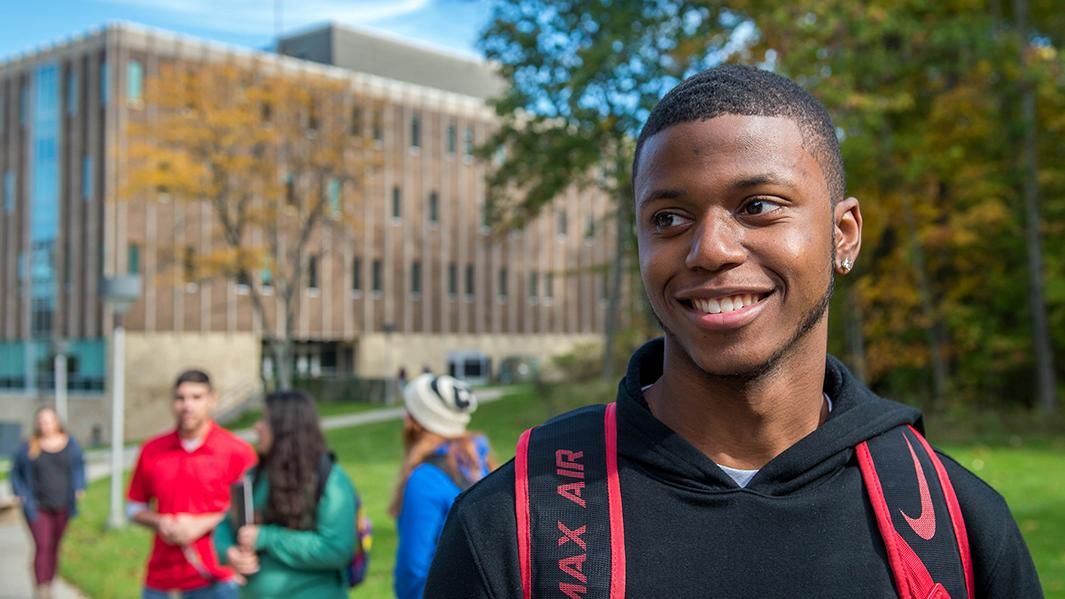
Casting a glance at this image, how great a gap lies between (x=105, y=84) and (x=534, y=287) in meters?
25.0

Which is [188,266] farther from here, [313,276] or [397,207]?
[397,207]

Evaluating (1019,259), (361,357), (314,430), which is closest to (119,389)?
(314,430)

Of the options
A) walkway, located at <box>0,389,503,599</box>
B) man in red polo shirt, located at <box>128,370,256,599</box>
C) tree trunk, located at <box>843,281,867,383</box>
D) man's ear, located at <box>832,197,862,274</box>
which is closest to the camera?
man's ear, located at <box>832,197,862,274</box>

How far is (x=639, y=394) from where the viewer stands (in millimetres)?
1839

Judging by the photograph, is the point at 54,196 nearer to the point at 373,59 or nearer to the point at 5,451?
the point at 5,451

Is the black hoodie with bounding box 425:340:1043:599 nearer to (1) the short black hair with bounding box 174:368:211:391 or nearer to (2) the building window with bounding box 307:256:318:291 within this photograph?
(1) the short black hair with bounding box 174:368:211:391

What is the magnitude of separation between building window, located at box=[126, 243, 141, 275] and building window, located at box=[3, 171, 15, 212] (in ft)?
26.2

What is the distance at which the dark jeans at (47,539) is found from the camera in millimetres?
9336

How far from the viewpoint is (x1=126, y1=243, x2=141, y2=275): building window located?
4091 centimetres

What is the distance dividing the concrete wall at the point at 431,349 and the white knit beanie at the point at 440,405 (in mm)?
40524

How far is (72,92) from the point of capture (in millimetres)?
42375

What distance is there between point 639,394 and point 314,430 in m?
3.81

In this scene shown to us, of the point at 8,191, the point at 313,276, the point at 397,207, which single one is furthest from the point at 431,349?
the point at 8,191

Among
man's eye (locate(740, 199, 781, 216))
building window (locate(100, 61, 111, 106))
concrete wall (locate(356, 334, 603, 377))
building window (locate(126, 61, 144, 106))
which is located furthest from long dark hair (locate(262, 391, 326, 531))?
concrete wall (locate(356, 334, 603, 377))
